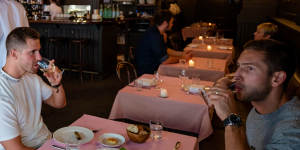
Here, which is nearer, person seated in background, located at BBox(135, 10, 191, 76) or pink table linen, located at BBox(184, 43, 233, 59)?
Answer: person seated in background, located at BBox(135, 10, 191, 76)

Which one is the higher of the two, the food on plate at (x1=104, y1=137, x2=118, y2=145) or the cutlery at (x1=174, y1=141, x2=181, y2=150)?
the food on plate at (x1=104, y1=137, x2=118, y2=145)

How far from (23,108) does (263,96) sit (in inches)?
58.3

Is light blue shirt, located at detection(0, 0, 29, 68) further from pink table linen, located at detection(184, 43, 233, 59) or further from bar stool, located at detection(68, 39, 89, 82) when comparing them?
pink table linen, located at detection(184, 43, 233, 59)

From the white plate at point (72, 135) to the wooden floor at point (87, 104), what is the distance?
1.85m

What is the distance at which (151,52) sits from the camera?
3.97 metres

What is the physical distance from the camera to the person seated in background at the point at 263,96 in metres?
1.24

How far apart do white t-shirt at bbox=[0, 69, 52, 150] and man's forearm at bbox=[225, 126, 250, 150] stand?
121 centimetres

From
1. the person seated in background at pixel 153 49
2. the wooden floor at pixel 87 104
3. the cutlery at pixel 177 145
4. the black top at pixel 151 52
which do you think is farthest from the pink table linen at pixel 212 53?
the cutlery at pixel 177 145

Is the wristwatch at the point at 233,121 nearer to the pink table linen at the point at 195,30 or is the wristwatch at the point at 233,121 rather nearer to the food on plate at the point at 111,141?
the food on plate at the point at 111,141

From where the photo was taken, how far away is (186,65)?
12.3 feet

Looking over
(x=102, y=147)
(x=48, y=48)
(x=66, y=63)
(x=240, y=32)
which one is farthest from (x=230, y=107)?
Answer: (x=240, y=32)

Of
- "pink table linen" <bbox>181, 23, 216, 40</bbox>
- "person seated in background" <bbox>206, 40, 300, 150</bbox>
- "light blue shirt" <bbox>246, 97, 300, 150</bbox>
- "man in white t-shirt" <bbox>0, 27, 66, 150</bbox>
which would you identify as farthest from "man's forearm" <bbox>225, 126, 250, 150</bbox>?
"pink table linen" <bbox>181, 23, 216, 40</bbox>

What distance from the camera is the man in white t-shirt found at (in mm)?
1542

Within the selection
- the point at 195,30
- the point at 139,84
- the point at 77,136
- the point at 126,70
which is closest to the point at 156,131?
the point at 77,136
